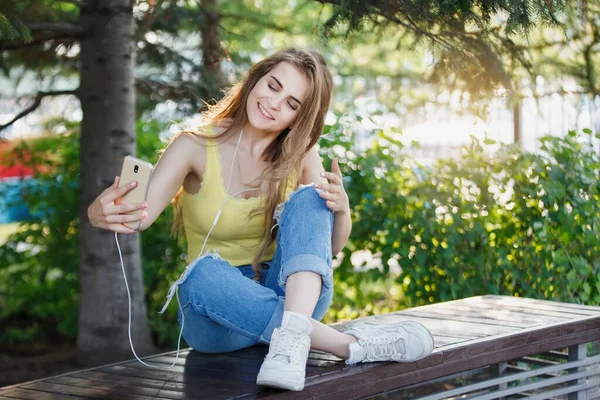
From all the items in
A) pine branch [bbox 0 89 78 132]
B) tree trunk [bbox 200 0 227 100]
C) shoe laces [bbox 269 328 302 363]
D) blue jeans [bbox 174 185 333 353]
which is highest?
tree trunk [bbox 200 0 227 100]

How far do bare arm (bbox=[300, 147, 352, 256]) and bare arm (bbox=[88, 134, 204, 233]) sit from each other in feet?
1.36

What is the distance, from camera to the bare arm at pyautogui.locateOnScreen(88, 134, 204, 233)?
2445 mm

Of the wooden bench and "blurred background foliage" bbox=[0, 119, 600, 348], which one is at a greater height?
"blurred background foliage" bbox=[0, 119, 600, 348]

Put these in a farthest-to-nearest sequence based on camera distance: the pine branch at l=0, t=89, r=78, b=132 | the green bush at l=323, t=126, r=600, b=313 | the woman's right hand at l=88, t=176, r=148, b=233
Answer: the pine branch at l=0, t=89, r=78, b=132 → the green bush at l=323, t=126, r=600, b=313 → the woman's right hand at l=88, t=176, r=148, b=233

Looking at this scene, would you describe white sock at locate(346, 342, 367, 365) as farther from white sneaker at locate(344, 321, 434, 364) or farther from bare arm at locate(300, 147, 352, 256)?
bare arm at locate(300, 147, 352, 256)

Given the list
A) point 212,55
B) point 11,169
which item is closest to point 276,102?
point 212,55

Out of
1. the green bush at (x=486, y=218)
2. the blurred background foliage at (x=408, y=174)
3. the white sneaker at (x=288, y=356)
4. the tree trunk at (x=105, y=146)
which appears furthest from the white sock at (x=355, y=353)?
the tree trunk at (x=105, y=146)

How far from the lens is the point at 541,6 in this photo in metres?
2.75

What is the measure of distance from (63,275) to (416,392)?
2307mm

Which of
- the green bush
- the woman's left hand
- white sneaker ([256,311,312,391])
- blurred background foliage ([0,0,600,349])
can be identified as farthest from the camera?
the green bush

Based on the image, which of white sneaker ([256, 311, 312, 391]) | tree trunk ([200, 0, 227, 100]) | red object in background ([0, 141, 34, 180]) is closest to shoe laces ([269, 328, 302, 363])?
white sneaker ([256, 311, 312, 391])

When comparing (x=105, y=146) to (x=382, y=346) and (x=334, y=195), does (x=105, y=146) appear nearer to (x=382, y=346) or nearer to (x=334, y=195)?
(x=334, y=195)

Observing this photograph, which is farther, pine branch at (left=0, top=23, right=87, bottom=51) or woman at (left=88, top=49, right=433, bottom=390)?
pine branch at (left=0, top=23, right=87, bottom=51)

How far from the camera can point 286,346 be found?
2285 millimetres
